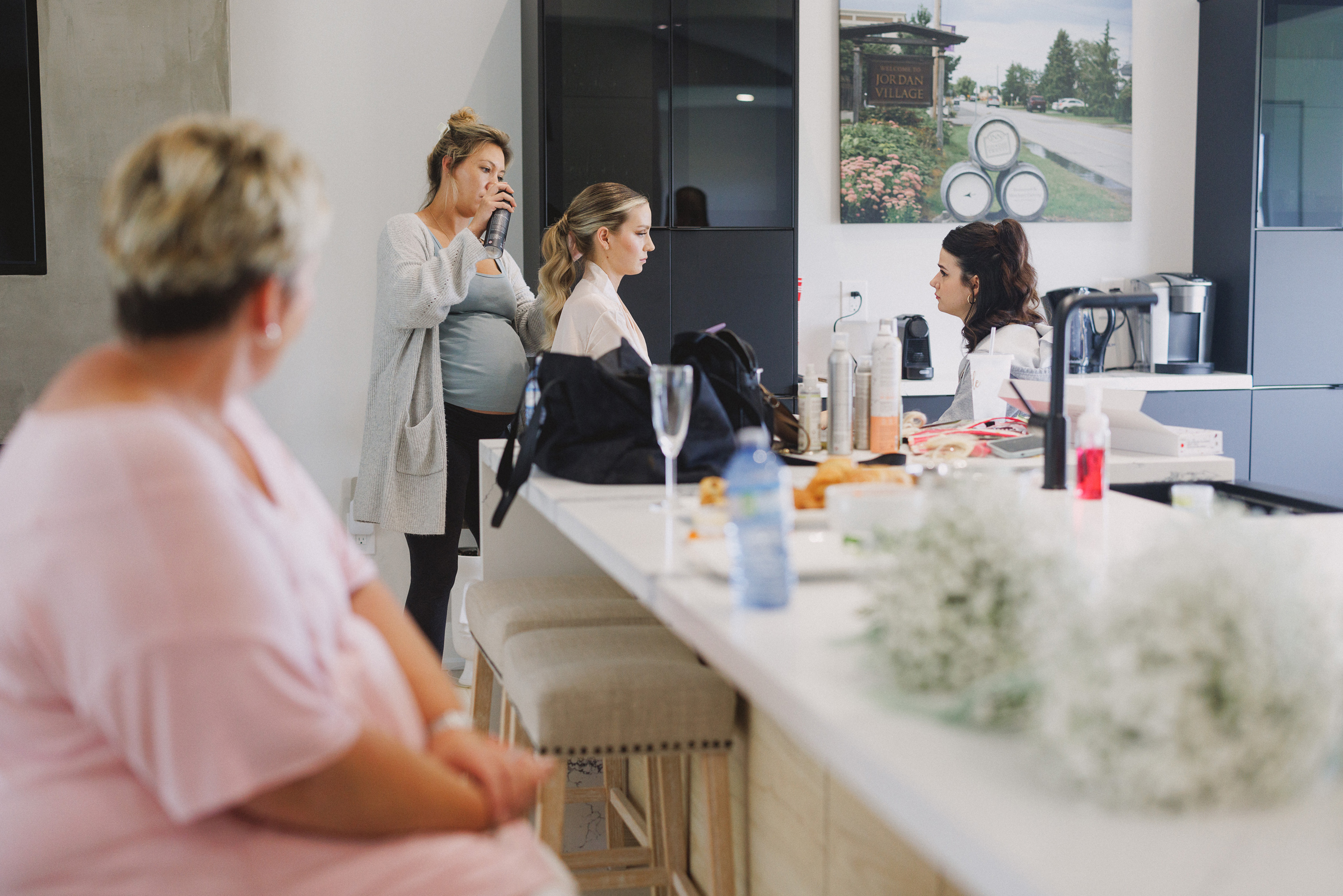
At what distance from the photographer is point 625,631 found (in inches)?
71.5

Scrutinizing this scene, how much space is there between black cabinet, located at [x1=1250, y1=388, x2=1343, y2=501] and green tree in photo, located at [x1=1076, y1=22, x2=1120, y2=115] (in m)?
1.31

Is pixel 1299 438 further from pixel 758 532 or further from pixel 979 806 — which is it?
pixel 979 806

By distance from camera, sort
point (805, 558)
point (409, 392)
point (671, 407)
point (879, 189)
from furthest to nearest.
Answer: point (879, 189)
point (409, 392)
point (671, 407)
point (805, 558)

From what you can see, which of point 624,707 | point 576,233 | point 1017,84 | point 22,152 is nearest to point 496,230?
point 576,233

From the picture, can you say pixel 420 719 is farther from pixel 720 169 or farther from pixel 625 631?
pixel 720 169

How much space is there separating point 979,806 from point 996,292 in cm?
291

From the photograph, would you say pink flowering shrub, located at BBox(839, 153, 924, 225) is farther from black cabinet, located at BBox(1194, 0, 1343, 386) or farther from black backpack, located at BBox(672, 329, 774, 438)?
black backpack, located at BBox(672, 329, 774, 438)

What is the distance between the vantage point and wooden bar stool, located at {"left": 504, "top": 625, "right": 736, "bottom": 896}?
1.56 meters

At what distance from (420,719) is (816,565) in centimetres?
45

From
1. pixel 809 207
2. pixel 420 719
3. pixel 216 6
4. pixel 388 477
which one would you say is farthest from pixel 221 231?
pixel 809 207

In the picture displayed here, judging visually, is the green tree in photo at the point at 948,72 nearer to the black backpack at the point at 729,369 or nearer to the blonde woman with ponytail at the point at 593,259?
the blonde woman with ponytail at the point at 593,259

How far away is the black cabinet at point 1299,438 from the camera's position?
4.43 metres

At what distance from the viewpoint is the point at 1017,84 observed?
15.1ft

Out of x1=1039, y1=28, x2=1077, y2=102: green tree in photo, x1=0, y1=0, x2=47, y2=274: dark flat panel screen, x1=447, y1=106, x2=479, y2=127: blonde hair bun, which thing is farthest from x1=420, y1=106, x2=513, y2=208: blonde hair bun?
x1=1039, y1=28, x2=1077, y2=102: green tree in photo
